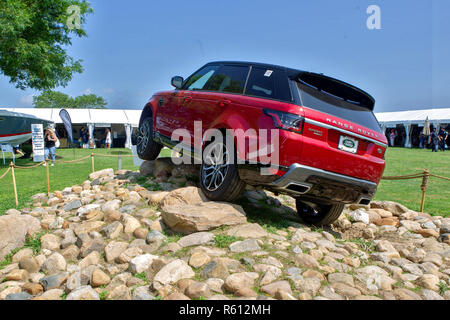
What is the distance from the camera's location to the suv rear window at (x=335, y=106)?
3676 millimetres

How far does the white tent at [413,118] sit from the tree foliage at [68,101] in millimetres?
67874

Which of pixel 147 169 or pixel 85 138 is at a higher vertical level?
pixel 85 138

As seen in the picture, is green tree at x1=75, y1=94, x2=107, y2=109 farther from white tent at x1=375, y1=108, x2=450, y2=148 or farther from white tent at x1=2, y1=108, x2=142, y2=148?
white tent at x1=375, y1=108, x2=450, y2=148

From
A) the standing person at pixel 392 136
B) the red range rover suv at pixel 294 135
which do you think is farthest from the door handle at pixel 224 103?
the standing person at pixel 392 136

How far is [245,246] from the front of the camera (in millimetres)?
3582

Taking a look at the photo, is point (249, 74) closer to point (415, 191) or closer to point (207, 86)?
point (207, 86)

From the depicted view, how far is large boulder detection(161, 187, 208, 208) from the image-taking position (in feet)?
15.0

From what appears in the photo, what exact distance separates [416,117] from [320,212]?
2849 centimetres

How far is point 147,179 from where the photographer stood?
6.39 meters

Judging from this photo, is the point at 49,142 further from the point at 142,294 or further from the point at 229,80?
the point at 142,294

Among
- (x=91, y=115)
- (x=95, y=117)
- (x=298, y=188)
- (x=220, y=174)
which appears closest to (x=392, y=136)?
(x=95, y=117)

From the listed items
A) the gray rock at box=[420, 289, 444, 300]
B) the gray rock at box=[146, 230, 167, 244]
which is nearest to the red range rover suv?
the gray rock at box=[146, 230, 167, 244]

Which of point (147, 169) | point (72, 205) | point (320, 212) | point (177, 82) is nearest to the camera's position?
point (320, 212)
